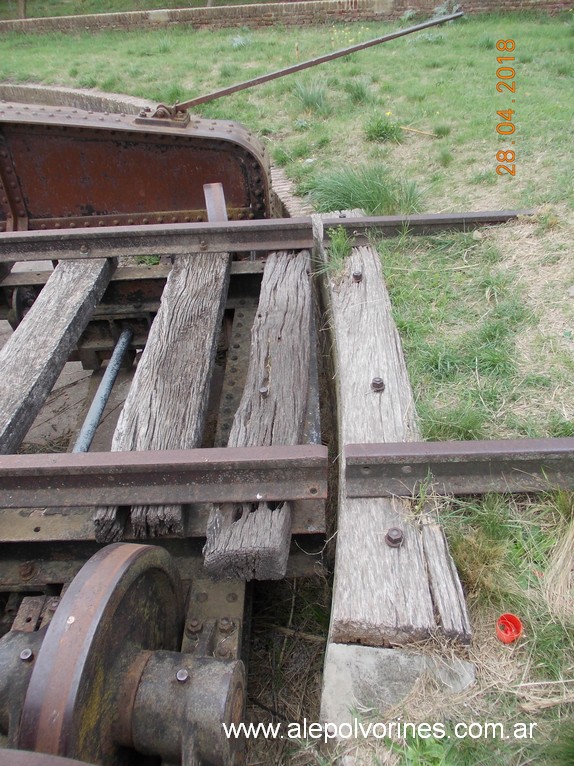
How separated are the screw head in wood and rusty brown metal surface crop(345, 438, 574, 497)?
16 centimetres

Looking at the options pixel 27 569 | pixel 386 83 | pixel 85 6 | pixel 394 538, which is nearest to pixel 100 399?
pixel 27 569

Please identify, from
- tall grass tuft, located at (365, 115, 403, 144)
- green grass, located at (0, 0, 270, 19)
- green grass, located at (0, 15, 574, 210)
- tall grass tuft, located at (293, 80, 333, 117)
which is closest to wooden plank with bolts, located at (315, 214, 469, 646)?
green grass, located at (0, 15, 574, 210)

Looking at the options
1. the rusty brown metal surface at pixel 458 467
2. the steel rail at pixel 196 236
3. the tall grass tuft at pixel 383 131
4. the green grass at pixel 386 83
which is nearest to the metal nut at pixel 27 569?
the rusty brown metal surface at pixel 458 467

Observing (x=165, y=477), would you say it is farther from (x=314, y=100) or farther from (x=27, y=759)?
(x=314, y=100)

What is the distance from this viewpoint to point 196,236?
3.20 m

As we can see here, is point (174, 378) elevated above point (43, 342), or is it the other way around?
point (43, 342)

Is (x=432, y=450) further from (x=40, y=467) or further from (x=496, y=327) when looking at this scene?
(x=40, y=467)

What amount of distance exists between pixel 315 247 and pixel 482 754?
249cm

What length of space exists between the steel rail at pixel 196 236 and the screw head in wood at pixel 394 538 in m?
1.90

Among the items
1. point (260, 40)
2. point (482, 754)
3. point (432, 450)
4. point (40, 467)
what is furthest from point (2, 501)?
point (260, 40)

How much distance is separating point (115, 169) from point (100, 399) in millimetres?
2167

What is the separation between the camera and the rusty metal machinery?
1311 mm

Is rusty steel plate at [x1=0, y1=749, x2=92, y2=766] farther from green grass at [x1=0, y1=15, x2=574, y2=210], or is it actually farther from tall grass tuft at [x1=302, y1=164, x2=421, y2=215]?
green grass at [x1=0, y1=15, x2=574, y2=210]
